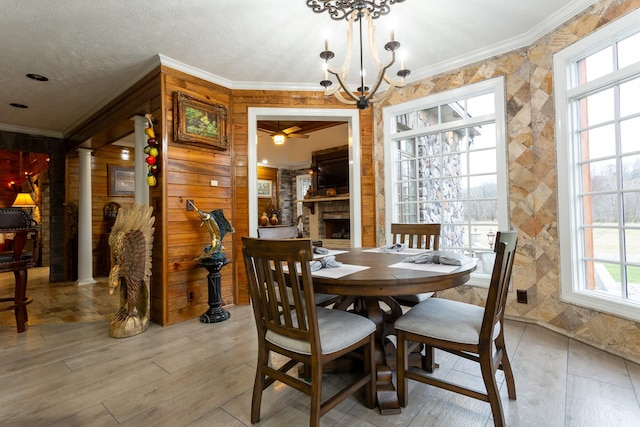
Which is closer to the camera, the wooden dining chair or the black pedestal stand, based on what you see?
the wooden dining chair

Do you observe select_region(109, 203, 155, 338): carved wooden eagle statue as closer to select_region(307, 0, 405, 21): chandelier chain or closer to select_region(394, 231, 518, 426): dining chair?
select_region(307, 0, 405, 21): chandelier chain

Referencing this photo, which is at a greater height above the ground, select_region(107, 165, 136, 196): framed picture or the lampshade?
select_region(107, 165, 136, 196): framed picture

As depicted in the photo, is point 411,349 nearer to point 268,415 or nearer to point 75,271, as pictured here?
point 268,415

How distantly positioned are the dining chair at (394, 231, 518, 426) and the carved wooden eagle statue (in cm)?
233

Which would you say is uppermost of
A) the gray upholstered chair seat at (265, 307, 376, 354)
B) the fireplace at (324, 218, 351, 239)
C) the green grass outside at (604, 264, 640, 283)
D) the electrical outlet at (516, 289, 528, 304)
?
the fireplace at (324, 218, 351, 239)

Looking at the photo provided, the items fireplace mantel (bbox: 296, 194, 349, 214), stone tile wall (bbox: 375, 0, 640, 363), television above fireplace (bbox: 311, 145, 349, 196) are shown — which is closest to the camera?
stone tile wall (bbox: 375, 0, 640, 363)

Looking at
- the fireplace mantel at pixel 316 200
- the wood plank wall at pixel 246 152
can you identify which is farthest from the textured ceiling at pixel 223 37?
the fireplace mantel at pixel 316 200

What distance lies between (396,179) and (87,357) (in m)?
3.41

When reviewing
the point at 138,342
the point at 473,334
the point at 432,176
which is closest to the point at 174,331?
the point at 138,342

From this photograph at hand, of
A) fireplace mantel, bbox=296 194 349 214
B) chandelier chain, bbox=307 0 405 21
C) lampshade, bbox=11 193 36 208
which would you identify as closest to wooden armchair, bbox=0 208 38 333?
chandelier chain, bbox=307 0 405 21

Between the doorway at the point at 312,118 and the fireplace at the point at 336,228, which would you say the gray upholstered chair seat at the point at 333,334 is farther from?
the fireplace at the point at 336,228

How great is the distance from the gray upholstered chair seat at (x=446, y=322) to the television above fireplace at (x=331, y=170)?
4.95m

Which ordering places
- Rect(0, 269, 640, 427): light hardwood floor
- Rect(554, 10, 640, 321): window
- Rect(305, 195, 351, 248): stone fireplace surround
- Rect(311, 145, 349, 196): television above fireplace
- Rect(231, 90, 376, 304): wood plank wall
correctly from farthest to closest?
Rect(305, 195, 351, 248): stone fireplace surround < Rect(311, 145, 349, 196): television above fireplace < Rect(231, 90, 376, 304): wood plank wall < Rect(554, 10, 640, 321): window < Rect(0, 269, 640, 427): light hardwood floor

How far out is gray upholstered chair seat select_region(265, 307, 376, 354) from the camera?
1371mm
